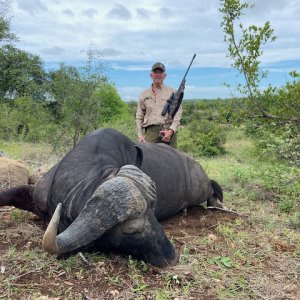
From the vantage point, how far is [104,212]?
11.9ft

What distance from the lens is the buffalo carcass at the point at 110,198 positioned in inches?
142

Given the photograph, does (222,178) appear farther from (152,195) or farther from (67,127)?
(67,127)

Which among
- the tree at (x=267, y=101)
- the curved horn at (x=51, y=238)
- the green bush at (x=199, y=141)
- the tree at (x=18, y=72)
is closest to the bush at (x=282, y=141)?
the tree at (x=267, y=101)

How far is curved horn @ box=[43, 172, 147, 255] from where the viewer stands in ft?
11.5

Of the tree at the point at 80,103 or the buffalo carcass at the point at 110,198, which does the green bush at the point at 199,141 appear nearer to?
the tree at the point at 80,103

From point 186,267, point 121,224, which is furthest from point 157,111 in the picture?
point 121,224

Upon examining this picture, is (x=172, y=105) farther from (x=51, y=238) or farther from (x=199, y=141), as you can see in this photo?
(x=199, y=141)

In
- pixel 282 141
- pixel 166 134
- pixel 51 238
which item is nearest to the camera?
pixel 51 238

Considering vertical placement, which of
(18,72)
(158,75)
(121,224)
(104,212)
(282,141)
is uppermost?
(18,72)

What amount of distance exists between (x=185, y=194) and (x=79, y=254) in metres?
2.59

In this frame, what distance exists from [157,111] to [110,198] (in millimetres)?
4333

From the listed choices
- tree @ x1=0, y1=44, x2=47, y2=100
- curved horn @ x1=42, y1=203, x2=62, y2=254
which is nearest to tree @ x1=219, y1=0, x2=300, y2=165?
curved horn @ x1=42, y1=203, x2=62, y2=254

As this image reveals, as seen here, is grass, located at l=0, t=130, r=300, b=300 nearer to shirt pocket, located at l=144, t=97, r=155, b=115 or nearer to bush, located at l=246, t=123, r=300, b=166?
bush, located at l=246, t=123, r=300, b=166

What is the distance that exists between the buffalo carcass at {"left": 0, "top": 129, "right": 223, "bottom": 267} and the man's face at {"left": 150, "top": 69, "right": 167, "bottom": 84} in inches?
60.4
